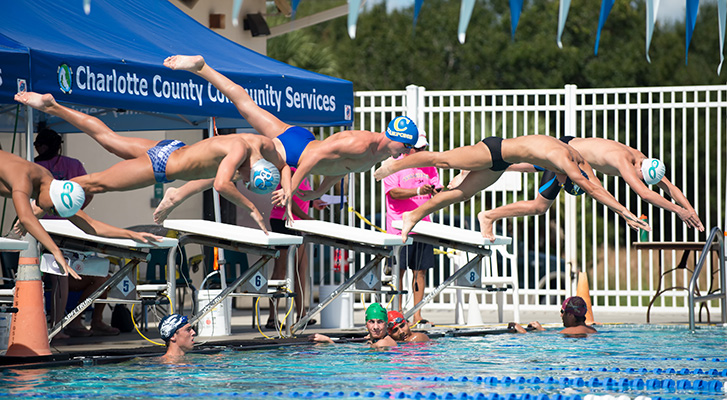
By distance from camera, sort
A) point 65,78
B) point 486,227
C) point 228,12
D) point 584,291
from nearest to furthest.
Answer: point 65,78 → point 486,227 → point 584,291 → point 228,12

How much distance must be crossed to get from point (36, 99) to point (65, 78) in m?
0.63

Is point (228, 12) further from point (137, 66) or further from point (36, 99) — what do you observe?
point (36, 99)

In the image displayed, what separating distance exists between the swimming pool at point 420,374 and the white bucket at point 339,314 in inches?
67.4

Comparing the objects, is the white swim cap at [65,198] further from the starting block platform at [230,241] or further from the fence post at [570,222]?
the fence post at [570,222]

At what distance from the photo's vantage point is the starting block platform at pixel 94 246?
7.66 meters

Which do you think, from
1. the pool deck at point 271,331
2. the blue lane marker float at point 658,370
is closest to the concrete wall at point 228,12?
the pool deck at point 271,331

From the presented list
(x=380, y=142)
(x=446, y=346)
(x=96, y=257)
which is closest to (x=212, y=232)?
(x=96, y=257)

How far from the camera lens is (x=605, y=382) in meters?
6.49

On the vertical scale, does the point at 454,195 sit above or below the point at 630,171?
below

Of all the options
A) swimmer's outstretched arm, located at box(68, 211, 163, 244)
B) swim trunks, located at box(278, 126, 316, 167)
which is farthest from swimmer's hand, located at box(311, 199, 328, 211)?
swimmer's outstretched arm, located at box(68, 211, 163, 244)

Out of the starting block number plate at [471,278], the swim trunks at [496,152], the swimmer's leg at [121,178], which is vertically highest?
the swim trunks at [496,152]

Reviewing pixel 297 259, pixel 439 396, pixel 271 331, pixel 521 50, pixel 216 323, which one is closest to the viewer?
pixel 439 396

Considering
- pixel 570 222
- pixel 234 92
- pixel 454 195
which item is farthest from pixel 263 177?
pixel 570 222

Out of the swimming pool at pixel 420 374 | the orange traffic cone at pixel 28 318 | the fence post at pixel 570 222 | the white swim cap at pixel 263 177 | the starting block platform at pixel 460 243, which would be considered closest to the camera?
the swimming pool at pixel 420 374
